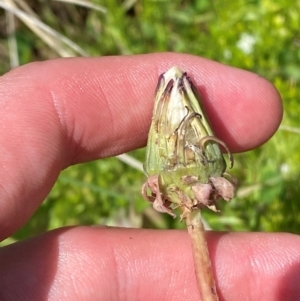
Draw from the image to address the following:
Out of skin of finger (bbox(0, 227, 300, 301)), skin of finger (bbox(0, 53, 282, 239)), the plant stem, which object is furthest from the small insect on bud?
skin of finger (bbox(0, 227, 300, 301))

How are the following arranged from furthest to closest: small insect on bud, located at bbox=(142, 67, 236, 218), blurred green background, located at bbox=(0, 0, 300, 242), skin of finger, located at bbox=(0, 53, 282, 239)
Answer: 1. blurred green background, located at bbox=(0, 0, 300, 242)
2. skin of finger, located at bbox=(0, 53, 282, 239)
3. small insect on bud, located at bbox=(142, 67, 236, 218)

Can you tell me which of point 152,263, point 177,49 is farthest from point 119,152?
point 177,49

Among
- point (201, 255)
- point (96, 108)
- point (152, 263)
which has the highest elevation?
point (96, 108)

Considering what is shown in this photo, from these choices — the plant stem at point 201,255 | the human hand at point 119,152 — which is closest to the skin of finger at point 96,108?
the human hand at point 119,152

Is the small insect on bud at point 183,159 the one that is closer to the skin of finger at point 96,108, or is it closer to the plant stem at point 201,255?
the plant stem at point 201,255

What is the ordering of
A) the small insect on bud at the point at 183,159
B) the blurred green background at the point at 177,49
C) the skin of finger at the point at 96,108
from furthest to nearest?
the blurred green background at the point at 177,49 → the skin of finger at the point at 96,108 → the small insect on bud at the point at 183,159

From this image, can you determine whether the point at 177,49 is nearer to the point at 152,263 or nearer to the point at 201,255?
the point at 152,263

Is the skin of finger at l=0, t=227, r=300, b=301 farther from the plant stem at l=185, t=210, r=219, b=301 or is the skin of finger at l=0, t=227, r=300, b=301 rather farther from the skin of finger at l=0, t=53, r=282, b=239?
the plant stem at l=185, t=210, r=219, b=301
